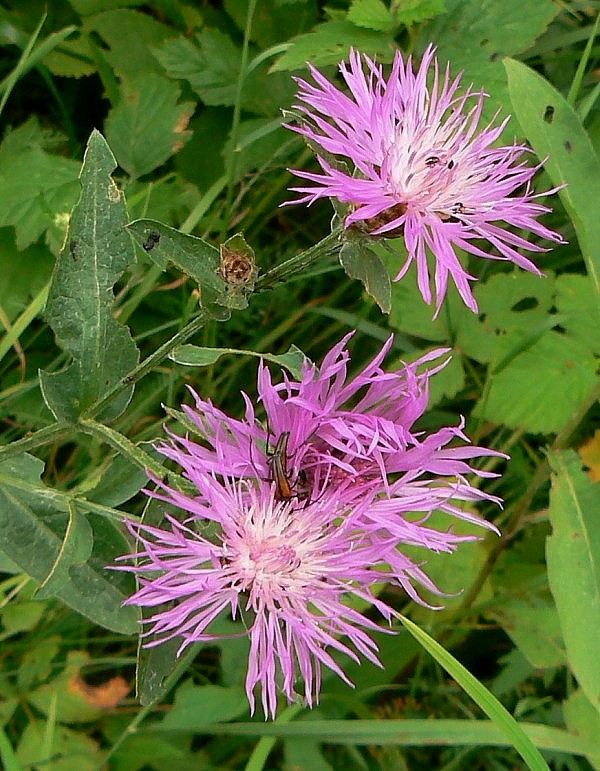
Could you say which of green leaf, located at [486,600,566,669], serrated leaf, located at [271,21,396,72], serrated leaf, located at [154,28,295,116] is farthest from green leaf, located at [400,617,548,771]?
serrated leaf, located at [154,28,295,116]

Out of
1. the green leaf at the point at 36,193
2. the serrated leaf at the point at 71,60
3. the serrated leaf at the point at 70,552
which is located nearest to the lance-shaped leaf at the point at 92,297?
the serrated leaf at the point at 70,552

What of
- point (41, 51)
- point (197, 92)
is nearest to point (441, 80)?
point (197, 92)

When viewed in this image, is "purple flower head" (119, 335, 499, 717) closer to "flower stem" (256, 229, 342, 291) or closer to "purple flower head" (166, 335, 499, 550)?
"purple flower head" (166, 335, 499, 550)

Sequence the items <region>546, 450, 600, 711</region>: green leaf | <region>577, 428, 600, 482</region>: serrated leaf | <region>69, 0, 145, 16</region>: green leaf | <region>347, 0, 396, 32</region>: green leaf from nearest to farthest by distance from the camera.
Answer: <region>546, 450, 600, 711</region>: green leaf < <region>347, 0, 396, 32</region>: green leaf < <region>577, 428, 600, 482</region>: serrated leaf < <region>69, 0, 145, 16</region>: green leaf

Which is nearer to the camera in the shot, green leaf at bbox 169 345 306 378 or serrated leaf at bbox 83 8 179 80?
green leaf at bbox 169 345 306 378

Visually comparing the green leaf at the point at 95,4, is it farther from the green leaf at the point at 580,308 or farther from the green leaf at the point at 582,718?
the green leaf at the point at 582,718
